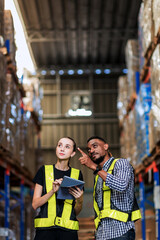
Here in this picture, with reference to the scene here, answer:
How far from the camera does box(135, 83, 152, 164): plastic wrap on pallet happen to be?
827cm

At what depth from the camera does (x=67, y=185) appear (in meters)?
3.10

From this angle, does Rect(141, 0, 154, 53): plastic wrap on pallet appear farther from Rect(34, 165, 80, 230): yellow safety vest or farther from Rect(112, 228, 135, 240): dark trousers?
Rect(112, 228, 135, 240): dark trousers

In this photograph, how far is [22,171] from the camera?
9.99 meters

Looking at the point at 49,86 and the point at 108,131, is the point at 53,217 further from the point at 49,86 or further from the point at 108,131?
the point at 49,86

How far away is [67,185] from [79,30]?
14.4 meters

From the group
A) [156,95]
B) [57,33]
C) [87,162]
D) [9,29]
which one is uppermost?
[57,33]

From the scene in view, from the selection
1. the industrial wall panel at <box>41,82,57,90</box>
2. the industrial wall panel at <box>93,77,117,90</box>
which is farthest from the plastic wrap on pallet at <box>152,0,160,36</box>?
the industrial wall panel at <box>41,82,57,90</box>

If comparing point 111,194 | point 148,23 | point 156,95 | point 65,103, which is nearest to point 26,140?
point 148,23

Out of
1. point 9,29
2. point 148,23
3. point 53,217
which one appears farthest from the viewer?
point 9,29

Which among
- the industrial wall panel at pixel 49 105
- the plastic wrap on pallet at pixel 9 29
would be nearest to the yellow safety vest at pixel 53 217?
the plastic wrap on pallet at pixel 9 29

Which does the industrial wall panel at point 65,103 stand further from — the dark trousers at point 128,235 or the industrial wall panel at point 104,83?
the dark trousers at point 128,235

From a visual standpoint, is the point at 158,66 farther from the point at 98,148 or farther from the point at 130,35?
the point at 130,35

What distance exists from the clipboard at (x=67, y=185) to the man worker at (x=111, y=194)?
0.19 meters

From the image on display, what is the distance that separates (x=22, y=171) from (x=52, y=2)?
7.09m
